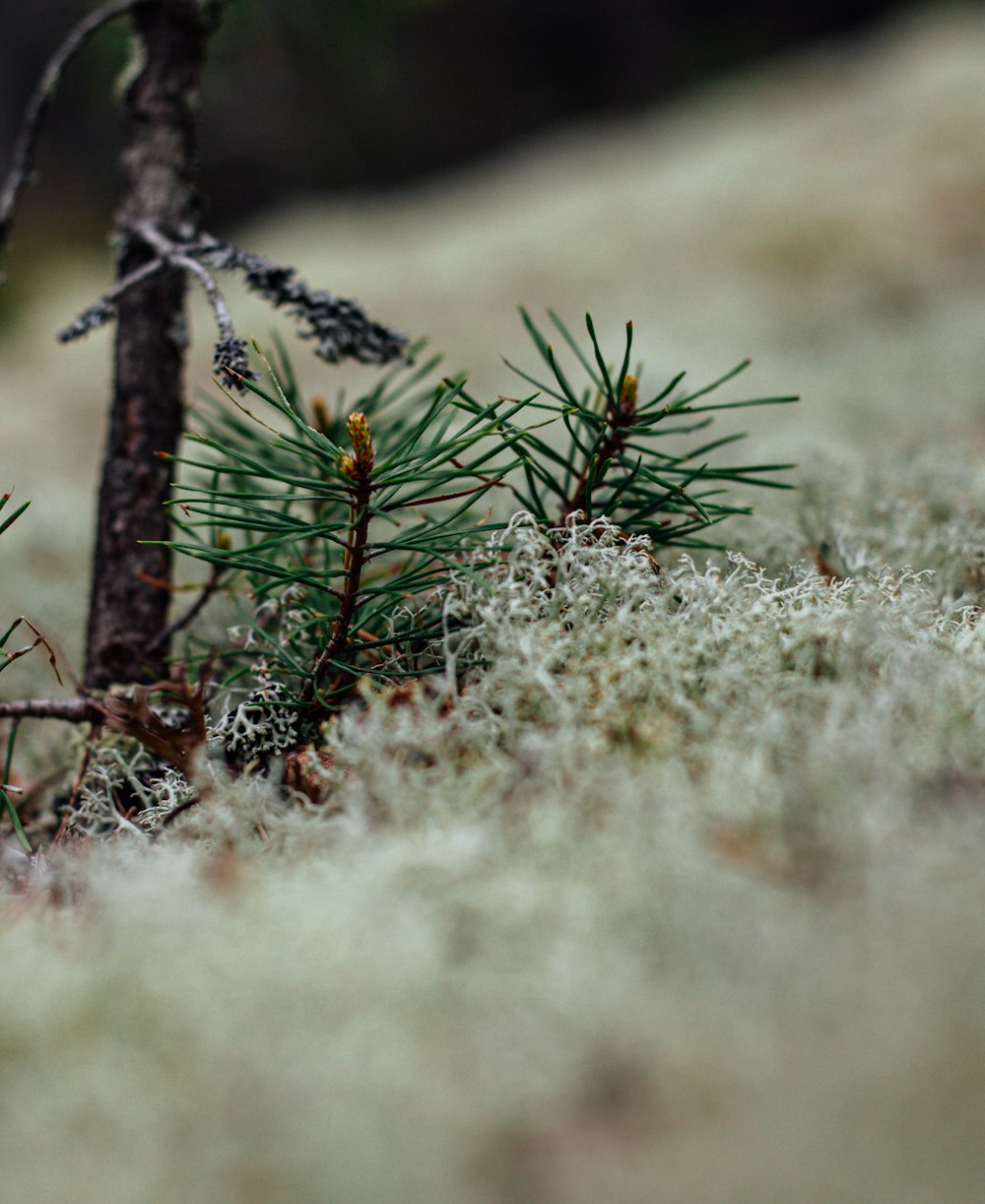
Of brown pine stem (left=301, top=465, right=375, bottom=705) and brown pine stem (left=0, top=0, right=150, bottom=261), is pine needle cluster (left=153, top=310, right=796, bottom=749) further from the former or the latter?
brown pine stem (left=0, top=0, right=150, bottom=261)

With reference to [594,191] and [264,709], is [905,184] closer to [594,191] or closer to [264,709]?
[594,191]

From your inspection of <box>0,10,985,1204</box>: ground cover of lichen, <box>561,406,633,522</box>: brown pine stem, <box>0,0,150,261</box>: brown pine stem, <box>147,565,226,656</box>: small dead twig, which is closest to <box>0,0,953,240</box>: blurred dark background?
<box>0,0,150,261</box>: brown pine stem

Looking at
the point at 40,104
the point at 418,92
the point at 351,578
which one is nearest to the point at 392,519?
the point at 351,578

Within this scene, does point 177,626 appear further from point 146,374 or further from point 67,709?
point 146,374

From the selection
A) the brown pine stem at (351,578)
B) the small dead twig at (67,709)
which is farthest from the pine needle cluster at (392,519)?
the small dead twig at (67,709)

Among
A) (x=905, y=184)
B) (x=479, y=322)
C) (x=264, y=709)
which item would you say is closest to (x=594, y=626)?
(x=264, y=709)

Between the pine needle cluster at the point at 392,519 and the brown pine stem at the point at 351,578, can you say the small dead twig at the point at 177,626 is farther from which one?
the brown pine stem at the point at 351,578
